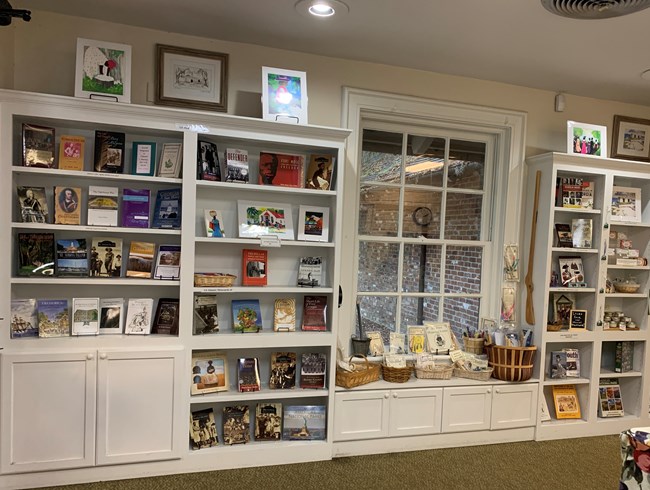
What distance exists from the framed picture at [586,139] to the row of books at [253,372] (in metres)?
2.42

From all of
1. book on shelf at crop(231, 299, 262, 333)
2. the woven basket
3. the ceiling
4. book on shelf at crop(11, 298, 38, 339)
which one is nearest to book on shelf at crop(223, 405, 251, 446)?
book on shelf at crop(231, 299, 262, 333)

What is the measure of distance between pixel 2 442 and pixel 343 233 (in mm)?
2312

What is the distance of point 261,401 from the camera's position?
302cm

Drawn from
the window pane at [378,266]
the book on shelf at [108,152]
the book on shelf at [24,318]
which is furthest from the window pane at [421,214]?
the book on shelf at [24,318]

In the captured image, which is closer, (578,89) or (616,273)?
(578,89)

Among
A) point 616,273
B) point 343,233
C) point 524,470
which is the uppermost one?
point 343,233

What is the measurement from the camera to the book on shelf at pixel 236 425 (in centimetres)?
284

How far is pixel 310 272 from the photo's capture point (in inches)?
120

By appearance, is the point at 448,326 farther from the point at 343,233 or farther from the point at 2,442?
the point at 2,442

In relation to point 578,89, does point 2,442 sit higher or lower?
lower

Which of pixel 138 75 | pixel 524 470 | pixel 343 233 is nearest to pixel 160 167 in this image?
pixel 138 75

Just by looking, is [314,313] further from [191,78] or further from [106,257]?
[191,78]

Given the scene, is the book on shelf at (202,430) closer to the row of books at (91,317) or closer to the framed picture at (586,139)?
the row of books at (91,317)

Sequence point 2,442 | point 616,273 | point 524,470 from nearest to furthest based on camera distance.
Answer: point 2,442, point 524,470, point 616,273
